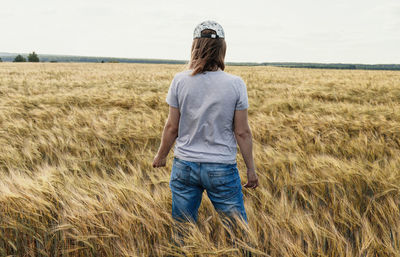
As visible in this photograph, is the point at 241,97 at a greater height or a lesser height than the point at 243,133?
greater

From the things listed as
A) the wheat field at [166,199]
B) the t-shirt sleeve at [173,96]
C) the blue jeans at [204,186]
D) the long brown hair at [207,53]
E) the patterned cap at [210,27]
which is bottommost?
the wheat field at [166,199]

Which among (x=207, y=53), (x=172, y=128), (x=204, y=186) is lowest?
(x=204, y=186)

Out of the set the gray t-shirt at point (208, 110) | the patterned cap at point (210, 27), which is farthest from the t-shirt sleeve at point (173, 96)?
the patterned cap at point (210, 27)

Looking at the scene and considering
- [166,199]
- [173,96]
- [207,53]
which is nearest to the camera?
[207,53]

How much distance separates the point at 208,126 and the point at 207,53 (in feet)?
1.20

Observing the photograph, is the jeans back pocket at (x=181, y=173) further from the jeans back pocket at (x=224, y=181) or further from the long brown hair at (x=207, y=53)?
the long brown hair at (x=207, y=53)

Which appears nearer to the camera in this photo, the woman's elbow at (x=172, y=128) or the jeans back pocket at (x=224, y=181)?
the jeans back pocket at (x=224, y=181)

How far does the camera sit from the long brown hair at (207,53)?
1364 mm

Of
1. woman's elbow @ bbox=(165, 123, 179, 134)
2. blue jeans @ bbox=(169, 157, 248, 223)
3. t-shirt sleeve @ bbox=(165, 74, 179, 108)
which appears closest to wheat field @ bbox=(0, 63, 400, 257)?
blue jeans @ bbox=(169, 157, 248, 223)

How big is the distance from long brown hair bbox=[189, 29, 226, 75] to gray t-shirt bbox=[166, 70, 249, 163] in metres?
0.04

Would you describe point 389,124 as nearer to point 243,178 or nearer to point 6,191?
point 243,178

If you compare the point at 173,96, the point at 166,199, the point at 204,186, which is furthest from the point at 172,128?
the point at 166,199

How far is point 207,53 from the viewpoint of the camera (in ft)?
4.47

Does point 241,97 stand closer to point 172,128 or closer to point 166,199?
point 172,128
